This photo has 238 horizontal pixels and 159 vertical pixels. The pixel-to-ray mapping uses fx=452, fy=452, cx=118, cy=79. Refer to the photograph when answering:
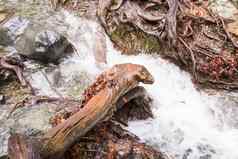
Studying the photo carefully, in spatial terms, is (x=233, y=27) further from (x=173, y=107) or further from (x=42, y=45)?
(x=42, y=45)

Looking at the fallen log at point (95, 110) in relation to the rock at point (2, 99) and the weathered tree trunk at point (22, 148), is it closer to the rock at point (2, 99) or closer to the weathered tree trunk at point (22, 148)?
the weathered tree trunk at point (22, 148)

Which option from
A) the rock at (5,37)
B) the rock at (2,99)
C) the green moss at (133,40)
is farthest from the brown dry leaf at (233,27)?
the rock at (2,99)

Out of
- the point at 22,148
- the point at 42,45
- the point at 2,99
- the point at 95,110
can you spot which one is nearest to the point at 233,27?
the point at 42,45

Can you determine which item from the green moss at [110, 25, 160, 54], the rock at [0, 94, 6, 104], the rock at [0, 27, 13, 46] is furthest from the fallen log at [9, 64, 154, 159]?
the rock at [0, 27, 13, 46]

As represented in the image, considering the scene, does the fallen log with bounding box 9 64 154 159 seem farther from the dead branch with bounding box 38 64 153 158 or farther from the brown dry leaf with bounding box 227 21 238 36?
the brown dry leaf with bounding box 227 21 238 36

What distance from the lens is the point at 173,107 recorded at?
7.63m

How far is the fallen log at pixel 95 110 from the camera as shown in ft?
18.6

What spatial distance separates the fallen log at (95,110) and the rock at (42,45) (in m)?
1.57

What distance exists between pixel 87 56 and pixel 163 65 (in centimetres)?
142

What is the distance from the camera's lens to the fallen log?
5.66m

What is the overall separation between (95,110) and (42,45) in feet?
7.76

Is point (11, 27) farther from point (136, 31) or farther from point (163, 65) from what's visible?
point (163, 65)

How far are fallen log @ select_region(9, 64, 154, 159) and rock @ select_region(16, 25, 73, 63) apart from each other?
61.8 inches

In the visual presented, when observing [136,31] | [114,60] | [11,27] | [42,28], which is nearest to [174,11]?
[136,31]
